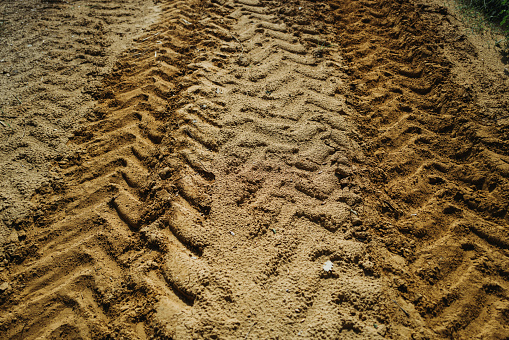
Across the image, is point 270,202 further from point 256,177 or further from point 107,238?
point 107,238

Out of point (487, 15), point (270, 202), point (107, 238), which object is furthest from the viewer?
point (487, 15)

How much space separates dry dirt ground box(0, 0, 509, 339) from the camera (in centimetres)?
186

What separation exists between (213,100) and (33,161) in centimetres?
175

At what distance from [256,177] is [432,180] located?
1.49 meters

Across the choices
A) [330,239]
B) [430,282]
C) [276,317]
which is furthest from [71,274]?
[430,282]

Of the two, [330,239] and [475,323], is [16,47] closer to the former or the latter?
[330,239]

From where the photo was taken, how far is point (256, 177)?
2439 mm

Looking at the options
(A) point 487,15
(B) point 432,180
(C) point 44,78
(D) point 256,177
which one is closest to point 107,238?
(D) point 256,177

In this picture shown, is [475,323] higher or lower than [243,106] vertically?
lower

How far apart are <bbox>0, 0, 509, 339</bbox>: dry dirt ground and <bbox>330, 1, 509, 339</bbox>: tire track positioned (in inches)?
0.6

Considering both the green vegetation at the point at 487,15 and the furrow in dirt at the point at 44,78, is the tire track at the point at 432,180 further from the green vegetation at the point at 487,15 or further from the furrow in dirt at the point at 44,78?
the furrow in dirt at the point at 44,78

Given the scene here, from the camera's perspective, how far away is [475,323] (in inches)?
70.7

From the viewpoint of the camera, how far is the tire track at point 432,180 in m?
1.88

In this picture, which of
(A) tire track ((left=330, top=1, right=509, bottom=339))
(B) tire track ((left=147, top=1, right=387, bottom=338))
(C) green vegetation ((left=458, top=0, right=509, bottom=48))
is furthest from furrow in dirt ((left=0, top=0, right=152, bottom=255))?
(C) green vegetation ((left=458, top=0, right=509, bottom=48))
